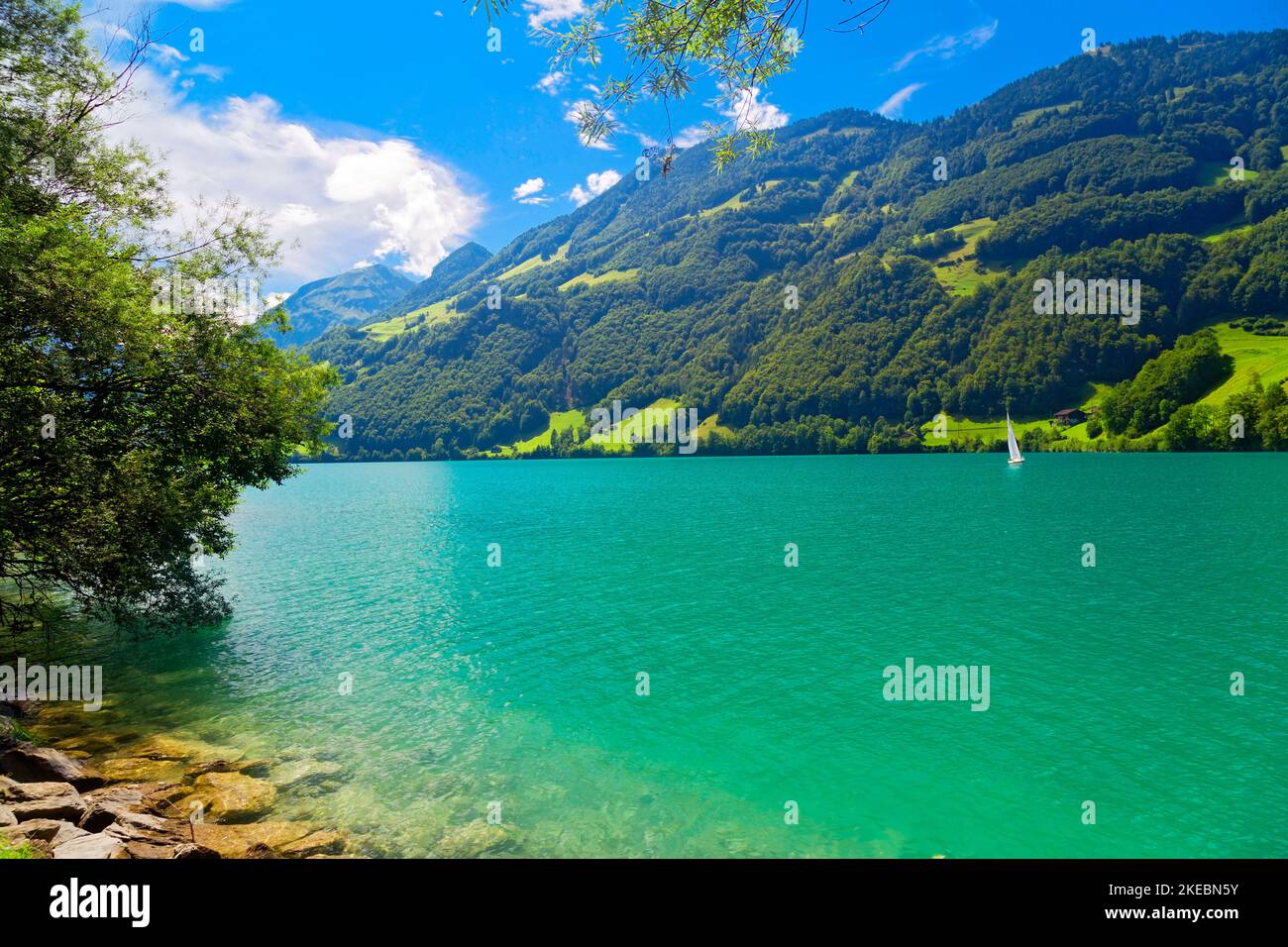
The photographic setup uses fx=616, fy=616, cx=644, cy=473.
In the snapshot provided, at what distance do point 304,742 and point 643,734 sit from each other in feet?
34.7

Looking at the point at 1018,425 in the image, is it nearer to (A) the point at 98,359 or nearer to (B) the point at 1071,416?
(B) the point at 1071,416

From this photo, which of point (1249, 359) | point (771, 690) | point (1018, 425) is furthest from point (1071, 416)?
point (771, 690)

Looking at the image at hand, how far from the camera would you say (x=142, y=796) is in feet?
48.2

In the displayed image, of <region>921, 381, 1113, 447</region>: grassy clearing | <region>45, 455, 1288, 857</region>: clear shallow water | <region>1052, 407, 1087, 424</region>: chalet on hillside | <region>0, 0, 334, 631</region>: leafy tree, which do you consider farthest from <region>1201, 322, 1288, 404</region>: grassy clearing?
<region>0, 0, 334, 631</region>: leafy tree

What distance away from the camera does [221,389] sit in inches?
807

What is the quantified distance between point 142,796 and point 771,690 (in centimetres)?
1850

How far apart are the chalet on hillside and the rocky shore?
210552mm

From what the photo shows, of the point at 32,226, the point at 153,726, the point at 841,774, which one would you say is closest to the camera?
the point at 32,226

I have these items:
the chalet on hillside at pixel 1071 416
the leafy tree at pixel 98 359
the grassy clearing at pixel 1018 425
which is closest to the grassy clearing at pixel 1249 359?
the grassy clearing at pixel 1018 425

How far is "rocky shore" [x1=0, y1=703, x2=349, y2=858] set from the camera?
1105 cm
